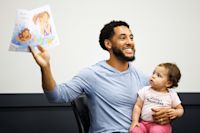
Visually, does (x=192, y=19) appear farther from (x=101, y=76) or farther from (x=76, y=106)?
(x=76, y=106)

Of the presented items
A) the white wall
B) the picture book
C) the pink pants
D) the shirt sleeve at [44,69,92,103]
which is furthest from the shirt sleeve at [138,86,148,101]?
the white wall

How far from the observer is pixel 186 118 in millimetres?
3115

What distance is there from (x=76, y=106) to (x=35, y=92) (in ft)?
3.49

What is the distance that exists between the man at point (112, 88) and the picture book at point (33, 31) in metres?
0.32

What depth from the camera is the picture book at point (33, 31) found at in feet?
5.63

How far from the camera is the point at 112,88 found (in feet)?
6.72

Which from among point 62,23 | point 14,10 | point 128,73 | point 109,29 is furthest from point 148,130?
point 14,10

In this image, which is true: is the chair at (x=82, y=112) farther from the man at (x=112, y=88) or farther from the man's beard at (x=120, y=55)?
the man's beard at (x=120, y=55)

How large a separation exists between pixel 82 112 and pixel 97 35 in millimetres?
1090

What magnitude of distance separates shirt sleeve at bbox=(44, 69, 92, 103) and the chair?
0.05 meters

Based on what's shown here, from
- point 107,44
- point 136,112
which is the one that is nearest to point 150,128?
point 136,112

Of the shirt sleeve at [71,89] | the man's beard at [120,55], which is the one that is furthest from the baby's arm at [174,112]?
the shirt sleeve at [71,89]

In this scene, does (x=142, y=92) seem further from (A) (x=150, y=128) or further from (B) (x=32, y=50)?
(B) (x=32, y=50)

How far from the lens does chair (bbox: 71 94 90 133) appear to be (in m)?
1.98
